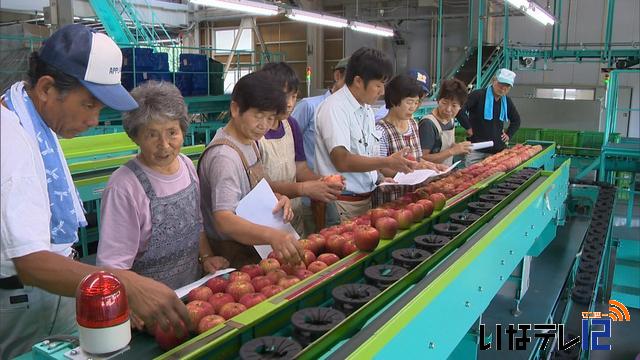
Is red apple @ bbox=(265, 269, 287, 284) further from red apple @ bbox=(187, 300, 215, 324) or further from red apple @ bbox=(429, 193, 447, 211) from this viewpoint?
red apple @ bbox=(429, 193, 447, 211)

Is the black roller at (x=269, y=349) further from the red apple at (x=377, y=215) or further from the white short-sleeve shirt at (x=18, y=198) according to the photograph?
the red apple at (x=377, y=215)

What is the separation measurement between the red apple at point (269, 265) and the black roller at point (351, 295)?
0.84 ft

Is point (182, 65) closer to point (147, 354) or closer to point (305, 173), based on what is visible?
point (305, 173)

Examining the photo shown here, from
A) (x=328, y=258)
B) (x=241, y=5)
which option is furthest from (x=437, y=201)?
(x=241, y=5)

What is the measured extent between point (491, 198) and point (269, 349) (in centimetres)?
192

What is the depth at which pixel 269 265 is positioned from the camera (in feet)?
5.66

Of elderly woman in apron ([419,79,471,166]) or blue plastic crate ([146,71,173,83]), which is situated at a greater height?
blue plastic crate ([146,71,173,83])

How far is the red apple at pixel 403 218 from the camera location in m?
2.20

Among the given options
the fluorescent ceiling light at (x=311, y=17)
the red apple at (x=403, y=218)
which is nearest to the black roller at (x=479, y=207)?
the red apple at (x=403, y=218)

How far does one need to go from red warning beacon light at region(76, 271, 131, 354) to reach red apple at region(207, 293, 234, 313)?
0.52 metres

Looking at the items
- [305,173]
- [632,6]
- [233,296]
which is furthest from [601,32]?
[233,296]

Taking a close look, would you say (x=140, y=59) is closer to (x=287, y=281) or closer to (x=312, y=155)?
(x=312, y=155)

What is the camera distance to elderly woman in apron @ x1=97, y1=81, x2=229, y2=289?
1592 mm

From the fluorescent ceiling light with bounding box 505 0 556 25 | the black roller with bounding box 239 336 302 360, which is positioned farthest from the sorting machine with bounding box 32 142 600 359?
the fluorescent ceiling light with bounding box 505 0 556 25
